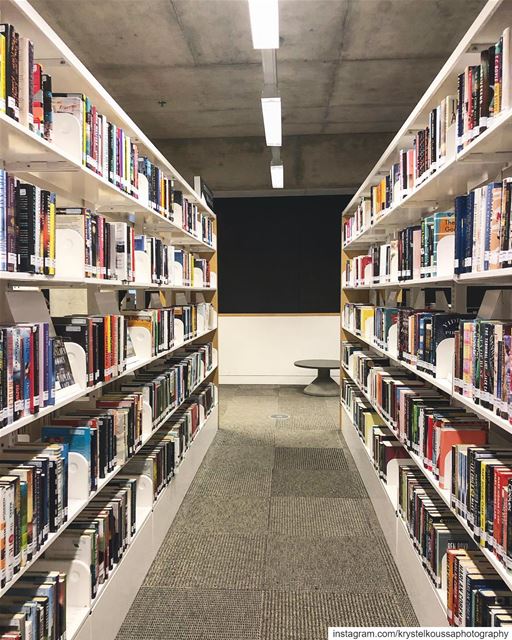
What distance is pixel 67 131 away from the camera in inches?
75.3

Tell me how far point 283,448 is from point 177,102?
12.3ft

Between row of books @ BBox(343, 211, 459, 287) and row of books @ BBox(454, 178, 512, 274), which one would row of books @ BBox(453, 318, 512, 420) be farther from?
row of books @ BBox(343, 211, 459, 287)

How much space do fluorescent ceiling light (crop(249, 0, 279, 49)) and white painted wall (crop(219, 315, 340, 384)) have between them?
5692 mm

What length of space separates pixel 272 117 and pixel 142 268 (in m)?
1.96

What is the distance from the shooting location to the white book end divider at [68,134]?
6.24 feet

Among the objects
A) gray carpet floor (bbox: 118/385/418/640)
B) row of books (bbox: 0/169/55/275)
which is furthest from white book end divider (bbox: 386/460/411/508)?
row of books (bbox: 0/169/55/275)

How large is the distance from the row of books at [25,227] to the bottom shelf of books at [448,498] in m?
1.56

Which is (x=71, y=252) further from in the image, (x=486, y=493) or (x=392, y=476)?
(x=392, y=476)

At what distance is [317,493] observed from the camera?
3844mm

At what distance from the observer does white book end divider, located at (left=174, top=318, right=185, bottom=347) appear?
3.85 metres

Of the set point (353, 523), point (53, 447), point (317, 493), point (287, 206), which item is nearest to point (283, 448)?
point (317, 493)

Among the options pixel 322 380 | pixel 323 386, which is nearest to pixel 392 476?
pixel 323 386

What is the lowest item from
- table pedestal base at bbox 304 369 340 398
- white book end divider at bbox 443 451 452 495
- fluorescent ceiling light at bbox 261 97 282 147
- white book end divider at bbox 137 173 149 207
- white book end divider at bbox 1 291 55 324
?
table pedestal base at bbox 304 369 340 398

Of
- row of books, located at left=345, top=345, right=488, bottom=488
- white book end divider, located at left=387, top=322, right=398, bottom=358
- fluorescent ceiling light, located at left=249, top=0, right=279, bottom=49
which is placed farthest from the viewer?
white book end divider, located at left=387, top=322, right=398, bottom=358
